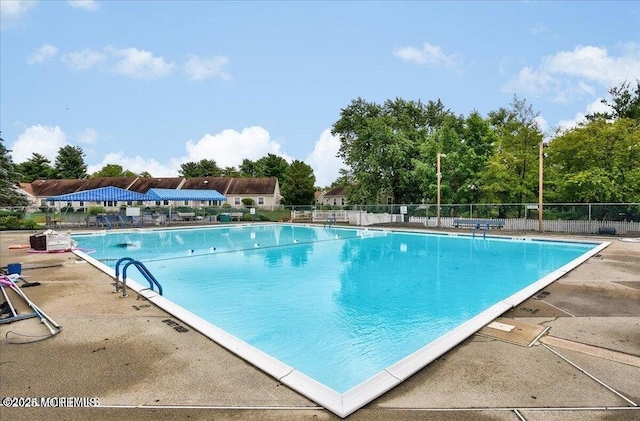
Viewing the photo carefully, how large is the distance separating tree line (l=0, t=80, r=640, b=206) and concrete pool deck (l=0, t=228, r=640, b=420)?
1897 centimetres

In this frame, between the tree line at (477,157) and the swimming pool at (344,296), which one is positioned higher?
the tree line at (477,157)

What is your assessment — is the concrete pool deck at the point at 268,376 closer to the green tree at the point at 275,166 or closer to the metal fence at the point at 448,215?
the metal fence at the point at 448,215

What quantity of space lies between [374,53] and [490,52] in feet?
25.2

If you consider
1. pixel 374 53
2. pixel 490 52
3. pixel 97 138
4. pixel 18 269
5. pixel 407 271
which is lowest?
pixel 407 271

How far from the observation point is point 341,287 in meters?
9.84

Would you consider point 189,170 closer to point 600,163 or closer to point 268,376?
point 600,163

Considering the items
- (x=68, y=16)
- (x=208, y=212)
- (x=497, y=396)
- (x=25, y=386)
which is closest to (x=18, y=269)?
(x=25, y=386)

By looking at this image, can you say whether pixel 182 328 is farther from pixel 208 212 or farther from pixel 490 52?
pixel 208 212

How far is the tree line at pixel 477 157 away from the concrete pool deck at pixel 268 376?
18970 millimetres

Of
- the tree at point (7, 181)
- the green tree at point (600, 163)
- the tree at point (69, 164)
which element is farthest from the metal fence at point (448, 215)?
the tree at point (69, 164)

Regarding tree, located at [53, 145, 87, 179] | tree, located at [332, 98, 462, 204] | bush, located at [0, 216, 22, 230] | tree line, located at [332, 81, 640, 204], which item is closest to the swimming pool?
tree line, located at [332, 81, 640, 204]

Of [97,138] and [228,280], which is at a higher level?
[97,138]

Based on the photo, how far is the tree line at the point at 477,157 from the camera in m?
21.0

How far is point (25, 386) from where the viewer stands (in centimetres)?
336
